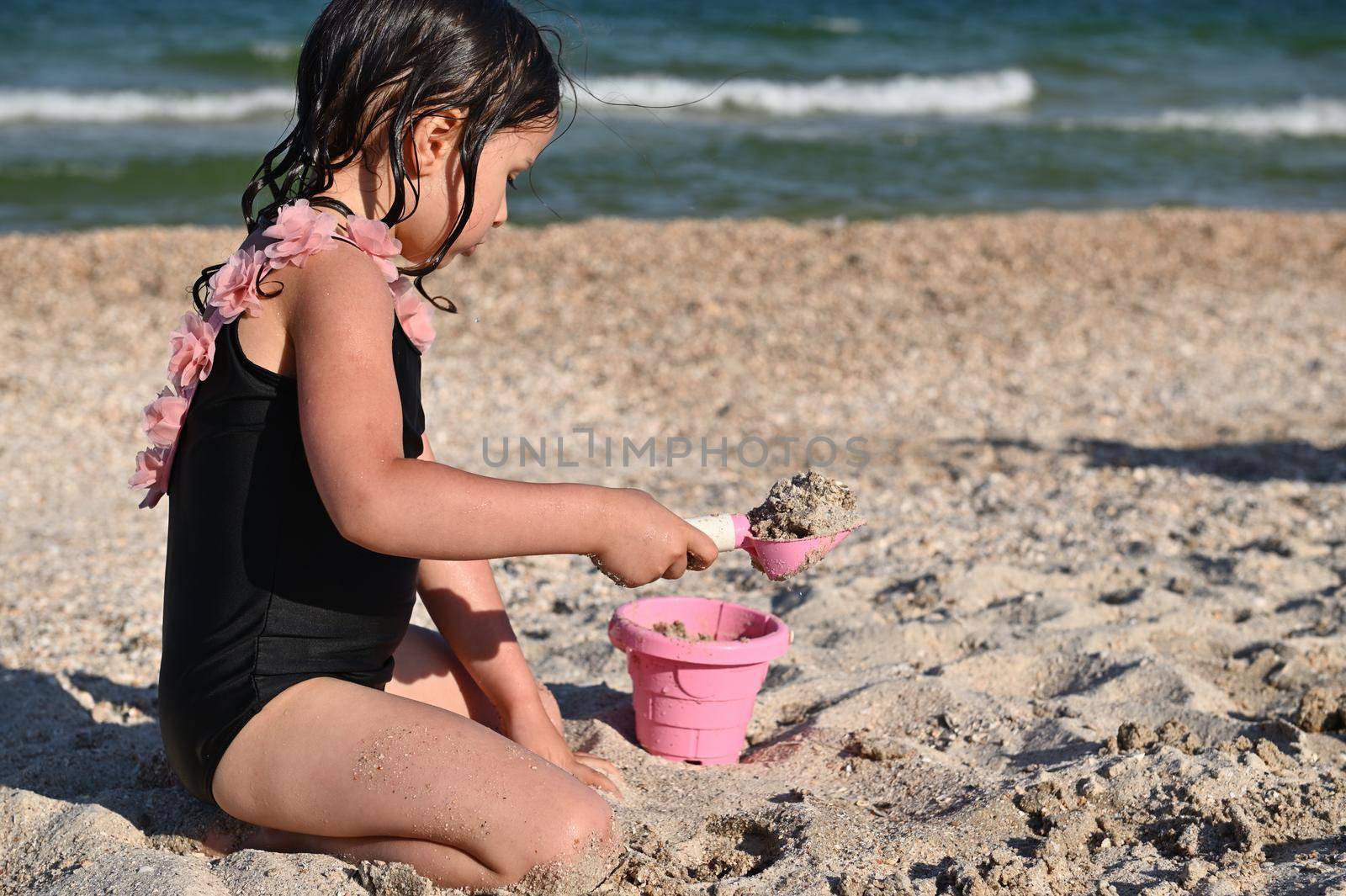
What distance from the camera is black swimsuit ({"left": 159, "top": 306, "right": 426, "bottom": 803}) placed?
2.02 m

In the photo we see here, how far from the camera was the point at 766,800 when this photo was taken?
2402 millimetres

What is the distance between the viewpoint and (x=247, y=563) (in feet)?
6.75

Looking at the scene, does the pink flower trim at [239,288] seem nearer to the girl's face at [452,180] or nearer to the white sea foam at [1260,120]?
the girl's face at [452,180]

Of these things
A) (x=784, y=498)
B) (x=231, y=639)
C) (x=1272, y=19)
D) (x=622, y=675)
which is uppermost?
(x=1272, y=19)

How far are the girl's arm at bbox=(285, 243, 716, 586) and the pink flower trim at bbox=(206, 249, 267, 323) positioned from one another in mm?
61

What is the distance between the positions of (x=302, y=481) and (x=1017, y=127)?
13291 millimetres

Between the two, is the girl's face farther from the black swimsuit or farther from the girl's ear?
the black swimsuit

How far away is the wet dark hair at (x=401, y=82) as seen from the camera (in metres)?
1.98

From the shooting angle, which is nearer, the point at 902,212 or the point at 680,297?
the point at 680,297

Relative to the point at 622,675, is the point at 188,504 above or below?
above

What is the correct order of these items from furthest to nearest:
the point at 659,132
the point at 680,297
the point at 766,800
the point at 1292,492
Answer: the point at 659,132 → the point at 680,297 → the point at 1292,492 → the point at 766,800

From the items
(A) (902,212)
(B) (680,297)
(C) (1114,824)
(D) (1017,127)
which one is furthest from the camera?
(D) (1017,127)

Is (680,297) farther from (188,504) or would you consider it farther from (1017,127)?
(1017,127)

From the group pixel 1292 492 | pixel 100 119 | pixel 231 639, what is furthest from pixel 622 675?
pixel 100 119
